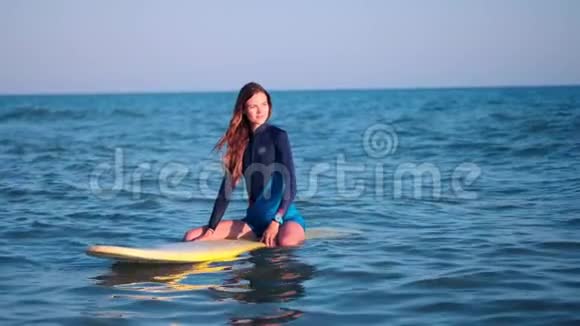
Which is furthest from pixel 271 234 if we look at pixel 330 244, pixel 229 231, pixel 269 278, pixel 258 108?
pixel 258 108

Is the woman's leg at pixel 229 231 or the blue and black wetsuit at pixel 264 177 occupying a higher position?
the blue and black wetsuit at pixel 264 177

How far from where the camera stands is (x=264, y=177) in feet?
19.1

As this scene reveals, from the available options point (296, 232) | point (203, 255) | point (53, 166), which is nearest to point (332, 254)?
point (296, 232)

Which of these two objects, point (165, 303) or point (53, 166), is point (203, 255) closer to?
point (165, 303)

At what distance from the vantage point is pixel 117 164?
13.4 m

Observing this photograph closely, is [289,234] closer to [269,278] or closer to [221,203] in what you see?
[221,203]

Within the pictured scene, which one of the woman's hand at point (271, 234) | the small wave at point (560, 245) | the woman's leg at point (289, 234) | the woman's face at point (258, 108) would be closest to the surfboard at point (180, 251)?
the woman's hand at point (271, 234)

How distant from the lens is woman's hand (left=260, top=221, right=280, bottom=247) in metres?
5.60

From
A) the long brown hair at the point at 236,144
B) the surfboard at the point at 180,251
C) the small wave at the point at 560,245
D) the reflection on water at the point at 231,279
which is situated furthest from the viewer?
the long brown hair at the point at 236,144

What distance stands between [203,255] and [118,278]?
0.67 meters

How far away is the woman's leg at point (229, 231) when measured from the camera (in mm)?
Result: 5820

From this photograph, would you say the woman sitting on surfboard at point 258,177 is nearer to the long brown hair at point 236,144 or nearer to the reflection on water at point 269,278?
the long brown hair at point 236,144

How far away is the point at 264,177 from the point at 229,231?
0.54 metres

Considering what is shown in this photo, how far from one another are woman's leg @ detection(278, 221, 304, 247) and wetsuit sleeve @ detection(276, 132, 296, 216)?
0.55 ft
